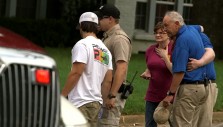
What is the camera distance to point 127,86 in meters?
8.17

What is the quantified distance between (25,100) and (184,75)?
3.57 metres

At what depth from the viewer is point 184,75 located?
26.1ft

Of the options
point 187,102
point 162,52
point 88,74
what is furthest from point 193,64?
point 88,74

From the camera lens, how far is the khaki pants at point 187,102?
26.1 feet

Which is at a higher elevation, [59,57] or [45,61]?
Result: [45,61]

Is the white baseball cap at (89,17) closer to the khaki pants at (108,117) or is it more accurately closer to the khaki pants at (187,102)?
the khaki pants at (108,117)

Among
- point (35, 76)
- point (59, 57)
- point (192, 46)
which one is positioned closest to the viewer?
point (35, 76)

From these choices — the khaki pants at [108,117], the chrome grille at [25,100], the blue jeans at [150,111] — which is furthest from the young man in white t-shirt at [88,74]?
the chrome grille at [25,100]

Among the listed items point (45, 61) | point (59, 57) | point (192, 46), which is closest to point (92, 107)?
point (192, 46)

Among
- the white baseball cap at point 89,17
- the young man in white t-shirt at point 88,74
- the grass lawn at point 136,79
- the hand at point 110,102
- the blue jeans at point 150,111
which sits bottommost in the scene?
the grass lawn at point 136,79

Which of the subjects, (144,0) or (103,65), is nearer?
(103,65)

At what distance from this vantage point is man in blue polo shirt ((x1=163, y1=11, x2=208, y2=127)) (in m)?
7.79

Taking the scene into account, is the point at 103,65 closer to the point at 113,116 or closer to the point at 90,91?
the point at 90,91

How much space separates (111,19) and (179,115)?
1333 mm
